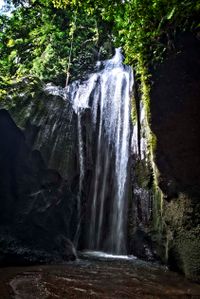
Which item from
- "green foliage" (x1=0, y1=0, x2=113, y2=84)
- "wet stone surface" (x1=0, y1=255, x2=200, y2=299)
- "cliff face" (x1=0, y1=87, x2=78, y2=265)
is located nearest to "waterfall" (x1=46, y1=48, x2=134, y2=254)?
"cliff face" (x1=0, y1=87, x2=78, y2=265)

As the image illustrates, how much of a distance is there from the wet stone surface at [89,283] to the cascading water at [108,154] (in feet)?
14.6

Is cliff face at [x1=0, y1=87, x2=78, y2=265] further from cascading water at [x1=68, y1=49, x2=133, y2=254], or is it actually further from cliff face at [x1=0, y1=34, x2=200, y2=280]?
cascading water at [x1=68, y1=49, x2=133, y2=254]

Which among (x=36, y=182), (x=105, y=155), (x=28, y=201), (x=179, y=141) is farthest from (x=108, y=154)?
(x=179, y=141)

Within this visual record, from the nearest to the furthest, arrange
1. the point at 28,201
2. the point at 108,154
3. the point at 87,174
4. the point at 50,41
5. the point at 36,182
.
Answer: the point at 28,201
the point at 36,182
the point at 87,174
the point at 108,154
the point at 50,41

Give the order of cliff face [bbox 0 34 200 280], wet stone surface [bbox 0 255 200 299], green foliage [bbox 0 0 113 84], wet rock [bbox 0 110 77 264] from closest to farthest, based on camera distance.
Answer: wet stone surface [bbox 0 255 200 299] → cliff face [bbox 0 34 200 280] → wet rock [bbox 0 110 77 264] → green foliage [bbox 0 0 113 84]

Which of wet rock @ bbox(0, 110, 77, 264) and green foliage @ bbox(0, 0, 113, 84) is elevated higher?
green foliage @ bbox(0, 0, 113, 84)

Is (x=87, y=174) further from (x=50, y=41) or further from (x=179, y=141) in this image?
(x=50, y=41)

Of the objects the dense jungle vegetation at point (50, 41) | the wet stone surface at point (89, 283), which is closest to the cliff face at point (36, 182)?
the wet stone surface at point (89, 283)

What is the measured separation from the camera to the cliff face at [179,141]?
588 cm

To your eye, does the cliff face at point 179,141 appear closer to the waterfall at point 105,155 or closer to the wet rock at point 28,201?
the wet rock at point 28,201

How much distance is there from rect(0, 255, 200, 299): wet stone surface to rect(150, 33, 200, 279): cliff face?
0.77 meters

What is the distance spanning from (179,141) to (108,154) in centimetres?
618

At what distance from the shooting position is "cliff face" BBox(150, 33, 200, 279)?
5.88 m

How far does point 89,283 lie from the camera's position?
4.88 metres
